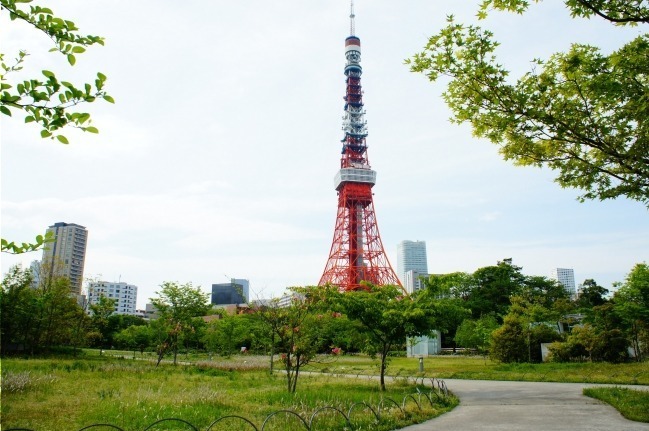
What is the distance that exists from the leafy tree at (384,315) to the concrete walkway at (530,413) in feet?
7.22

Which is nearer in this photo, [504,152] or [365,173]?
[504,152]

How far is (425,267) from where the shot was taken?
184875mm

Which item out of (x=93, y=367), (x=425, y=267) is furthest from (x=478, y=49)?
(x=425, y=267)

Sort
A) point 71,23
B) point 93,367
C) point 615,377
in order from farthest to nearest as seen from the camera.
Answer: point 93,367 < point 615,377 < point 71,23

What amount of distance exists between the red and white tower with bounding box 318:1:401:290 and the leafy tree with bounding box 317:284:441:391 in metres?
33.3

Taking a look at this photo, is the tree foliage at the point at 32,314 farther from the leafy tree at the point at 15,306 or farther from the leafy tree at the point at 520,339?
the leafy tree at the point at 520,339

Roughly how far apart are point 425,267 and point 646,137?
18275 centimetres

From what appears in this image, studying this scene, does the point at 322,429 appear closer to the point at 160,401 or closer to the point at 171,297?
the point at 160,401

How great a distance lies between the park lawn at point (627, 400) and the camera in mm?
8211

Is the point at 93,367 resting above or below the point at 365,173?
below

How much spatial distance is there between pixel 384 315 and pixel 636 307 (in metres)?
16.2

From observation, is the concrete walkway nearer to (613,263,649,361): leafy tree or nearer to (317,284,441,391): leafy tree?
(317,284,441,391): leafy tree

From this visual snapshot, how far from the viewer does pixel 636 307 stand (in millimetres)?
21422

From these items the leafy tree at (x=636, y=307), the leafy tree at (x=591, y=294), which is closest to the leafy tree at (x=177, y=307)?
the leafy tree at (x=636, y=307)
